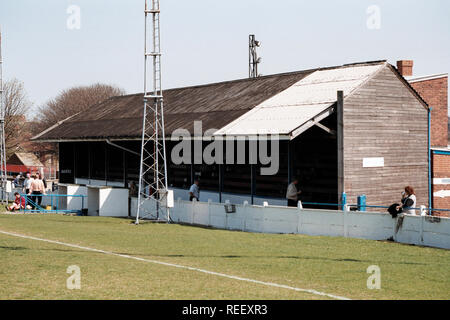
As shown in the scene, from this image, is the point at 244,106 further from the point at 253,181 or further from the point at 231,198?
the point at 231,198

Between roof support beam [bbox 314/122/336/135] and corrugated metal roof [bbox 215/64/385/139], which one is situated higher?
corrugated metal roof [bbox 215/64/385/139]

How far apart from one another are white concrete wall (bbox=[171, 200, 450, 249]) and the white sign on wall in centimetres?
380

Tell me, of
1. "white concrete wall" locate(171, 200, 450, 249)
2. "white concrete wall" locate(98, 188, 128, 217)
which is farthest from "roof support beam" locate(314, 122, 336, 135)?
"white concrete wall" locate(98, 188, 128, 217)

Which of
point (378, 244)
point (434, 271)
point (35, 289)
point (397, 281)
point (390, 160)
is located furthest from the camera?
point (390, 160)

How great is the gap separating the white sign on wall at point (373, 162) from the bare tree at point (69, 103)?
66521mm

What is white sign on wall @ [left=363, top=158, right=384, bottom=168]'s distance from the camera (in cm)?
2178

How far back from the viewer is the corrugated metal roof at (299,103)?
69.5 ft

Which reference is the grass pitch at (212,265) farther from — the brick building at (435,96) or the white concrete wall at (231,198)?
the brick building at (435,96)

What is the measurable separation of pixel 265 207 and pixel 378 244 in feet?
15.7

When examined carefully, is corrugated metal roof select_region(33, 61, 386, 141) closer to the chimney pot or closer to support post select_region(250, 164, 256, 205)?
support post select_region(250, 164, 256, 205)
